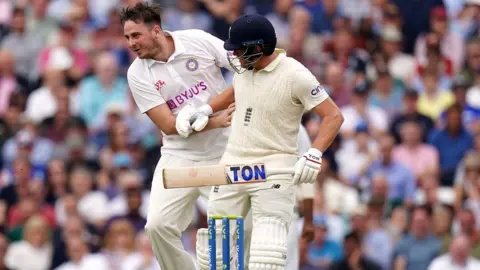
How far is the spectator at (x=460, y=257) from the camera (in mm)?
13179

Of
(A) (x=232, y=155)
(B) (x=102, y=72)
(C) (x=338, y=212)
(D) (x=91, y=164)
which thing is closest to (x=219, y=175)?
(A) (x=232, y=155)

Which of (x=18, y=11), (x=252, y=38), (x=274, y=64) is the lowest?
(x=18, y=11)

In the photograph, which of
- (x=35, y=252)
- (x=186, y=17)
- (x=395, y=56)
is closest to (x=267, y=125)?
(x=35, y=252)

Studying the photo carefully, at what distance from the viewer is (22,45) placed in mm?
17156

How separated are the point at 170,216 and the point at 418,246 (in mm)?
4184

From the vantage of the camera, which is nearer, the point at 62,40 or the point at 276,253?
the point at 276,253

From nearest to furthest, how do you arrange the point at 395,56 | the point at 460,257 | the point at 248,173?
the point at 248,173 < the point at 460,257 < the point at 395,56

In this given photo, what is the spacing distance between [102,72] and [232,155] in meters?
7.05

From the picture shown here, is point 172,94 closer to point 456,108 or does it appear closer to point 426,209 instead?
point 426,209

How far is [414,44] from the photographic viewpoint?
16.8 meters

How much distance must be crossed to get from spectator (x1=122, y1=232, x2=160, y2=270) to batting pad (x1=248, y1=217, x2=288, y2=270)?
431 cm

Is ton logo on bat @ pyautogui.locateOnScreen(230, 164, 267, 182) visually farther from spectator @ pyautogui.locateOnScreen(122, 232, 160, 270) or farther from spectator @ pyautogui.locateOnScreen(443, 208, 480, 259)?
spectator @ pyautogui.locateOnScreen(443, 208, 480, 259)

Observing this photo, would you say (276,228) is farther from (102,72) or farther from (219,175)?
(102,72)

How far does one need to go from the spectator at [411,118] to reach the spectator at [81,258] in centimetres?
364
